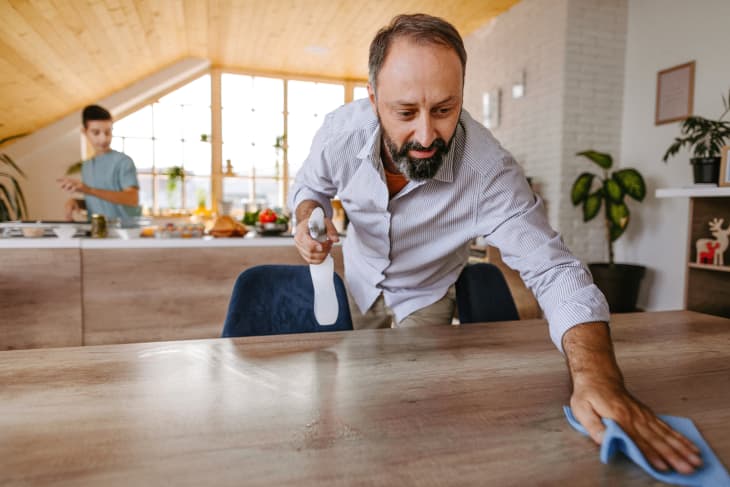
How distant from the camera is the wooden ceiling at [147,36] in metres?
4.36

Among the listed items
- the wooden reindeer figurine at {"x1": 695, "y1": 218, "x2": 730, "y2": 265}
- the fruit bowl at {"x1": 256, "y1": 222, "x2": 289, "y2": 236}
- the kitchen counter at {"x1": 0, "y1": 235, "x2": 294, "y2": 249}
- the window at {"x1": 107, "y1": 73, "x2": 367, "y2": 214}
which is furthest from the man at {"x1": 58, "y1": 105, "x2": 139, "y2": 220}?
the window at {"x1": 107, "y1": 73, "x2": 367, "y2": 214}

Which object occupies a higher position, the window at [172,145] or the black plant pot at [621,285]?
the window at [172,145]

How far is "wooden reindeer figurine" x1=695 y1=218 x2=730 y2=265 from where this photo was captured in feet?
8.73

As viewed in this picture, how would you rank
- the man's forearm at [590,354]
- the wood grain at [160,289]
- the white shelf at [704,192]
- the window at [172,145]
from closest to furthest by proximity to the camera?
the man's forearm at [590,354], the wood grain at [160,289], the white shelf at [704,192], the window at [172,145]

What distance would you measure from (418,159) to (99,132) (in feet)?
8.08

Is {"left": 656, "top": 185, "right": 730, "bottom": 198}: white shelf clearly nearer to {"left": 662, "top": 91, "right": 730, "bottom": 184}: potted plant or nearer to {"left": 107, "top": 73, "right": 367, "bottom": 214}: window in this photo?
{"left": 662, "top": 91, "right": 730, "bottom": 184}: potted plant

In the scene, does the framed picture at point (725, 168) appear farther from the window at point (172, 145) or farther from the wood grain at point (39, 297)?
the window at point (172, 145)

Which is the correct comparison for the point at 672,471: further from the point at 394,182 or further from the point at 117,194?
the point at 117,194

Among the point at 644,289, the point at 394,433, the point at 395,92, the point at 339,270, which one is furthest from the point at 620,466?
the point at 644,289

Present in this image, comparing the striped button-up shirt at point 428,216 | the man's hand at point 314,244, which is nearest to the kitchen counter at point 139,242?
the striped button-up shirt at point 428,216

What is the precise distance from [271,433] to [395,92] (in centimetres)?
76

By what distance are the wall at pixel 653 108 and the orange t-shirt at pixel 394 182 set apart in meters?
3.21

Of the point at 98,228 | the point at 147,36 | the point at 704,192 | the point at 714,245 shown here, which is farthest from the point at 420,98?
the point at 147,36

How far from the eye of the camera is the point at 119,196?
9.48ft
